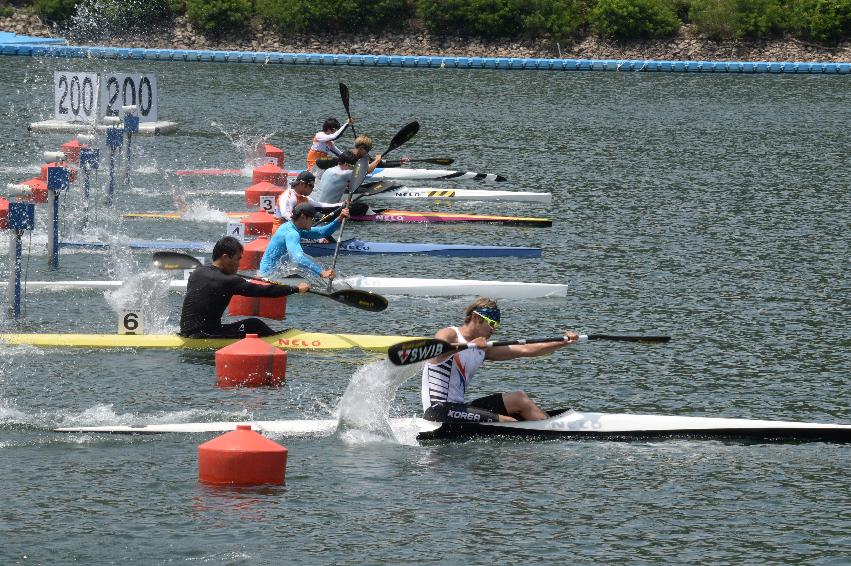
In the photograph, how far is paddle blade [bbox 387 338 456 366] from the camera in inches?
527

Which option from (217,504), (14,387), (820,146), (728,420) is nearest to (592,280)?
(728,420)

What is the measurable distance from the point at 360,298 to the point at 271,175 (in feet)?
43.4

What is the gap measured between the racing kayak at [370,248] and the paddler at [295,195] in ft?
3.98

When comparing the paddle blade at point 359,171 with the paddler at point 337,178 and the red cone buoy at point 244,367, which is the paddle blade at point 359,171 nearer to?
the paddler at point 337,178

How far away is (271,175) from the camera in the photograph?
99.6 feet

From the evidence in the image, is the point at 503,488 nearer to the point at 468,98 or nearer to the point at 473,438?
the point at 473,438

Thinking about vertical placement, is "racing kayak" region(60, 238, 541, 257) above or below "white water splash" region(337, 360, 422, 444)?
above

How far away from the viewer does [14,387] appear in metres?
15.9

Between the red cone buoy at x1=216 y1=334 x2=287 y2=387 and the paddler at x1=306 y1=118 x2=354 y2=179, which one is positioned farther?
the paddler at x1=306 y1=118 x2=354 y2=179

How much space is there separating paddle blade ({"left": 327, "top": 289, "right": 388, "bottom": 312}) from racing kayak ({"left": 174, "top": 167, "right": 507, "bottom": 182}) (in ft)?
46.4

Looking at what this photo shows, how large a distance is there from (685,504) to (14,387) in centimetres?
719

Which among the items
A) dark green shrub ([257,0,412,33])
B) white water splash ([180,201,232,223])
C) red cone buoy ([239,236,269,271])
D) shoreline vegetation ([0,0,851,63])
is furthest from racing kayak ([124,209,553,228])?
dark green shrub ([257,0,412,33])

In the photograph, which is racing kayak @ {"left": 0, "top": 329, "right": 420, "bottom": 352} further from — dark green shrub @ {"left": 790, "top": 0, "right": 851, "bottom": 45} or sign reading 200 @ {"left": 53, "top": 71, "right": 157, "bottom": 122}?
dark green shrub @ {"left": 790, "top": 0, "right": 851, "bottom": 45}

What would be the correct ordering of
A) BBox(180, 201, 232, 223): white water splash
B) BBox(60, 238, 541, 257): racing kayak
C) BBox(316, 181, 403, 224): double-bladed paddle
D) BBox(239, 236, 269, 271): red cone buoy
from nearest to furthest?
BBox(239, 236, 269, 271): red cone buoy < BBox(60, 238, 541, 257): racing kayak < BBox(180, 201, 232, 223): white water splash < BBox(316, 181, 403, 224): double-bladed paddle
